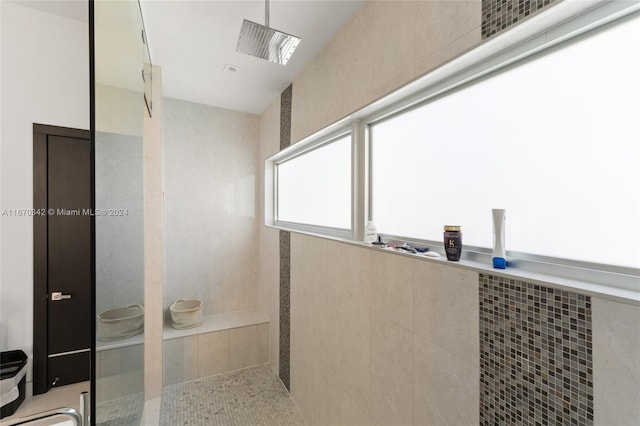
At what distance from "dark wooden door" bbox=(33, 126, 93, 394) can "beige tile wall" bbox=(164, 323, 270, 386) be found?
3.33 ft

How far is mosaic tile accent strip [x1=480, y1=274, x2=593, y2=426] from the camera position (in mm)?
637

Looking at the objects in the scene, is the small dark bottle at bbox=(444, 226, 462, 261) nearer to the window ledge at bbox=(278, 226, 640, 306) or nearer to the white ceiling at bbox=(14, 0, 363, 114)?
the window ledge at bbox=(278, 226, 640, 306)

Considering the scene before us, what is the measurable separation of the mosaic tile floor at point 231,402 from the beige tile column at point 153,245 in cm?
25

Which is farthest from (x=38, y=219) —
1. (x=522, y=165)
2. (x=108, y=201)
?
(x=522, y=165)

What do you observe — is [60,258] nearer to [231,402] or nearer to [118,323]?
[118,323]

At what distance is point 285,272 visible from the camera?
249 cm

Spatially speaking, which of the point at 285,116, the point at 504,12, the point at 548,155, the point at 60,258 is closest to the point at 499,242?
the point at 548,155

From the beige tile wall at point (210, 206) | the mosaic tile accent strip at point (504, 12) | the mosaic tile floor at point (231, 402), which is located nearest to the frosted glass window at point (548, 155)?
the mosaic tile accent strip at point (504, 12)

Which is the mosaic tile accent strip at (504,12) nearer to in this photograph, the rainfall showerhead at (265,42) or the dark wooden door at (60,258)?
the rainfall showerhead at (265,42)

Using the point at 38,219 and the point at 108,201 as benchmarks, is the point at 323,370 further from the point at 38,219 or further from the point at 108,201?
the point at 38,219

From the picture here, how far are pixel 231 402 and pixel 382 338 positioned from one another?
5.80 ft

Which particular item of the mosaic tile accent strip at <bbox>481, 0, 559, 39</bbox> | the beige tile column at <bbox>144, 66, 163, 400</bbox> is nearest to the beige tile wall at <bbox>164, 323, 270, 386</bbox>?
the beige tile column at <bbox>144, 66, 163, 400</bbox>

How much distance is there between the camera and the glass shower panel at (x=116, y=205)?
812 millimetres

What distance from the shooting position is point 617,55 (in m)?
0.67
